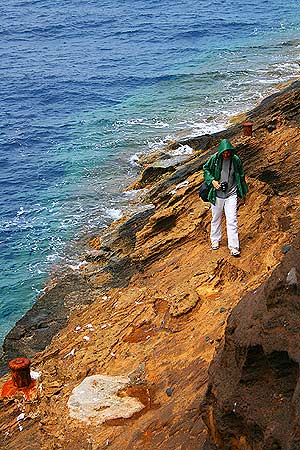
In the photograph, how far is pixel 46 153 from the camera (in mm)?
26078

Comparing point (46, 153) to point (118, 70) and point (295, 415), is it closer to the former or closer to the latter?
point (118, 70)

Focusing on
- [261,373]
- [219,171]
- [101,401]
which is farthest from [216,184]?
[261,373]

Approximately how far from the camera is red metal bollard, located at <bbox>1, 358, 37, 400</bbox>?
905 centimetres

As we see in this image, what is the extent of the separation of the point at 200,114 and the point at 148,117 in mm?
2365

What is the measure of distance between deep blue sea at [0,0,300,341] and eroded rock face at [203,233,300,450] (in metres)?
8.95

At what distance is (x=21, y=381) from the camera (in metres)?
9.18

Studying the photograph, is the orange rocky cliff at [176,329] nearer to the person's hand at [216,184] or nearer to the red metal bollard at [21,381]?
the red metal bollard at [21,381]

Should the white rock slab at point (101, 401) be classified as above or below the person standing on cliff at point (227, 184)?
below

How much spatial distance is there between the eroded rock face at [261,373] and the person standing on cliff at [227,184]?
4.74 metres

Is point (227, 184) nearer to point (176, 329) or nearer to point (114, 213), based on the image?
point (176, 329)

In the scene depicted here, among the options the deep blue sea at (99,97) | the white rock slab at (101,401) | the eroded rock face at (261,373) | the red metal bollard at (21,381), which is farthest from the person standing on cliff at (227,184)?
the deep blue sea at (99,97)

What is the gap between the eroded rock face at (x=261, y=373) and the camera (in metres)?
5.20

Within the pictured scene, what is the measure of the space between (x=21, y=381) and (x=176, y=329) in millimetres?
2268

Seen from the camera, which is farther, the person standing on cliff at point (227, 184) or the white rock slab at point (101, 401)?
the person standing on cliff at point (227, 184)
